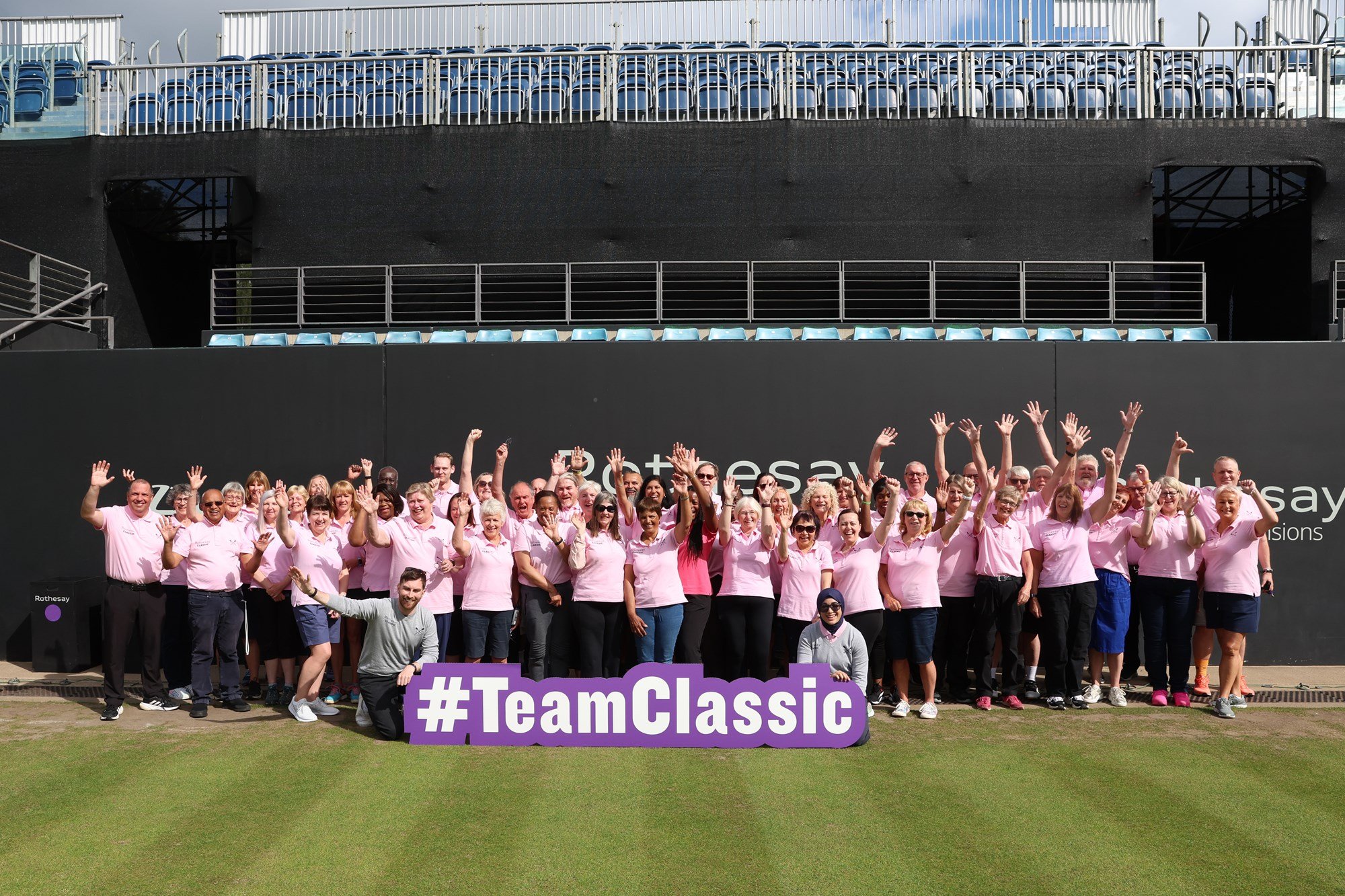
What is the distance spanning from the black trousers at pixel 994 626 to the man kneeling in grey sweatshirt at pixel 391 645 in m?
3.75

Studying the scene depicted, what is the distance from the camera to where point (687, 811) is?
18.6ft

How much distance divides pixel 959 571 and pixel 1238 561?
196cm

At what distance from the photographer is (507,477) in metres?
10.6

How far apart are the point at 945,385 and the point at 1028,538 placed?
2569 mm

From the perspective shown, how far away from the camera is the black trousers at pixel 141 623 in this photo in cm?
793

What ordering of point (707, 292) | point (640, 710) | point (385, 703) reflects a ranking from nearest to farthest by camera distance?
point (640, 710)
point (385, 703)
point (707, 292)

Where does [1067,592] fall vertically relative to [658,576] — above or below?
below

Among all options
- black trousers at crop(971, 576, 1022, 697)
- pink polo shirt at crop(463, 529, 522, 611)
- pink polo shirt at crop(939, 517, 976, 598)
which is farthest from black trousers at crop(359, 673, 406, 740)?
black trousers at crop(971, 576, 1022, 697)

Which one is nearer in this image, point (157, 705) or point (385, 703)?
point (385, 703)

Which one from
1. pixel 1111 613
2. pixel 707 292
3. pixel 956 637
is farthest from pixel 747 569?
pixel 707 292

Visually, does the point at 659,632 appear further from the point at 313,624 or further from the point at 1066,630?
the point at 1066,630

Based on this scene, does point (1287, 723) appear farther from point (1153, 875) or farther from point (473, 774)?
point (473, 774)

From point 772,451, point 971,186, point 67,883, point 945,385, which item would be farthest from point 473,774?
point 971,186

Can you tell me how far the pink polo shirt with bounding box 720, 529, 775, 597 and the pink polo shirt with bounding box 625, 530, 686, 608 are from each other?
34 centimetres
